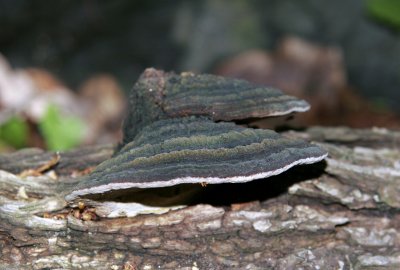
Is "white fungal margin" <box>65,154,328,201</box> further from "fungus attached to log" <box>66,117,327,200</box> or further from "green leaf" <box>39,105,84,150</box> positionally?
"green leaf" <box>39,105,84,150</box>

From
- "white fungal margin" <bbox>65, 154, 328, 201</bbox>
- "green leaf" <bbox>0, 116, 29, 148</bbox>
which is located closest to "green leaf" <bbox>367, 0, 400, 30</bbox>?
"green leaf" <bbox>0, 116, 29, 148</bbox>

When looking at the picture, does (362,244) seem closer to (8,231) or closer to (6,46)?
(8,231)

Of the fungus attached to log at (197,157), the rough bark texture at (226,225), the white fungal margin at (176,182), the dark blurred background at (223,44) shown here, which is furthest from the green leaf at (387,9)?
the white fungal margin at (176,182)

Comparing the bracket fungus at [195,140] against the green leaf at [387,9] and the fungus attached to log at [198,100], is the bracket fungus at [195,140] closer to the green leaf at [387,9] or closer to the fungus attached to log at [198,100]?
the fungus attached to log at [198,100]

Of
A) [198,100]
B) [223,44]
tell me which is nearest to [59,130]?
[223,44]

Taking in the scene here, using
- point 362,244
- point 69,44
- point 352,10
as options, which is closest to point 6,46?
point 69,44

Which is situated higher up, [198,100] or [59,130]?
[59,130]

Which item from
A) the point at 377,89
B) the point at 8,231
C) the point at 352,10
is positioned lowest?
the point at 8,231

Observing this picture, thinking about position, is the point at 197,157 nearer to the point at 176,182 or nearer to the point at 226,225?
the point at 176,182
